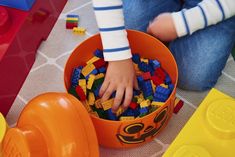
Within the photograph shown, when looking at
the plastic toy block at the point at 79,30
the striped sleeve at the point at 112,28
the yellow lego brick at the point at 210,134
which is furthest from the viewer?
the plastic toy block at the point at 79,30

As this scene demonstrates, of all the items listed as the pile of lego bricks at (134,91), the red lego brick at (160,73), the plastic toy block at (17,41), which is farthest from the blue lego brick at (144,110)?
the plastic toy block at (17,41)

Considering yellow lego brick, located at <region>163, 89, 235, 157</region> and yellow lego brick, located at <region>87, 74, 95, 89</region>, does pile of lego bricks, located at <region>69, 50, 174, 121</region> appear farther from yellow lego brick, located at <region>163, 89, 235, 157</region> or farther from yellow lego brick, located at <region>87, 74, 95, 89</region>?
yellow lego brick, located at <region>163, 89, 235, 157</region>

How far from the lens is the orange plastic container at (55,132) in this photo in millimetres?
688

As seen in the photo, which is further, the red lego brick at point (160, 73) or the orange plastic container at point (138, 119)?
the red lego brick at point (160, 73)

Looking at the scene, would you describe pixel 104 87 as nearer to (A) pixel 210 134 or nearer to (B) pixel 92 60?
(B) pixel 92 60

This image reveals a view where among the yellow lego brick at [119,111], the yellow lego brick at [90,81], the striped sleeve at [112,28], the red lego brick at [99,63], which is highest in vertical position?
the striped sleeve at [112,28]

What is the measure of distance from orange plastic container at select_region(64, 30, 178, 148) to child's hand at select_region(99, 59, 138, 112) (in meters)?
0.06

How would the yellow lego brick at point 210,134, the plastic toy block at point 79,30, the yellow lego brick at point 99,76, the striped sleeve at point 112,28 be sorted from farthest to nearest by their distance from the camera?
the plastic toy block at point 79,30 → the yellow lego brick at point 99,76 → the striped sleeve at point 112,28 → the yellow lego brick at point 210,134

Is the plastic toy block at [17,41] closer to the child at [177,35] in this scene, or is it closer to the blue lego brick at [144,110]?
the child at [177,35]

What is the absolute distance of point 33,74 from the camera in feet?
3.36

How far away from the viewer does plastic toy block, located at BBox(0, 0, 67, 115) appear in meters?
0.95

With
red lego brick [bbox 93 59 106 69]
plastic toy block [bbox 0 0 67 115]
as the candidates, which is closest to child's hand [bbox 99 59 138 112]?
red lego brick [bbox 93 59 106 69]

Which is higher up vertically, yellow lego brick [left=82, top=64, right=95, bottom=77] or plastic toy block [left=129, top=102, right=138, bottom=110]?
yellow lego brick [left=82, top=64, right=95, bottom=77]

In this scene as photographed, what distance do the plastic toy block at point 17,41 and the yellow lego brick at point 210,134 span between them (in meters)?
0.47
